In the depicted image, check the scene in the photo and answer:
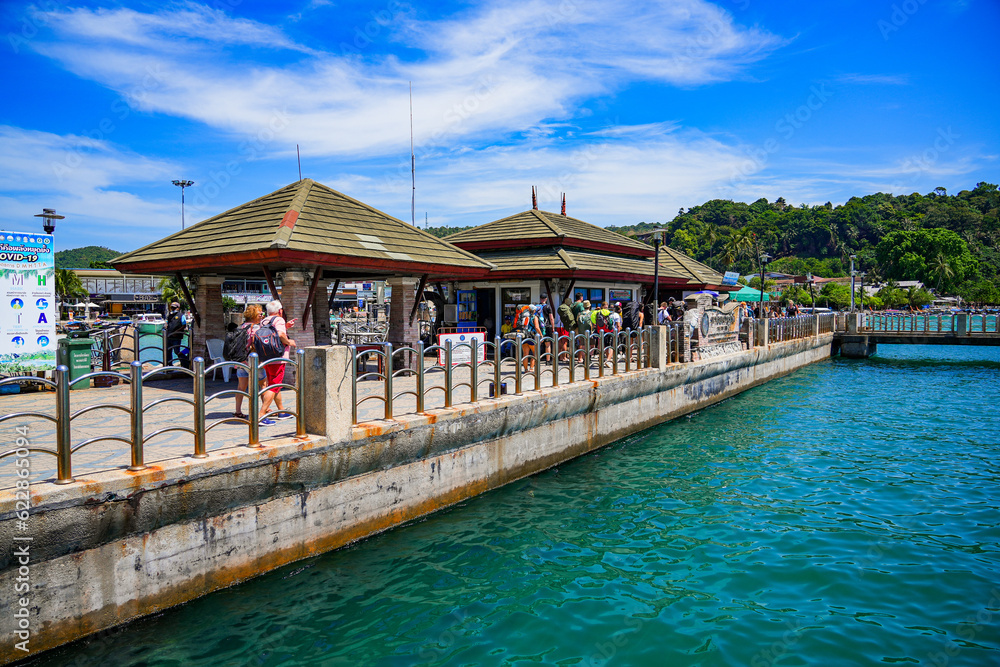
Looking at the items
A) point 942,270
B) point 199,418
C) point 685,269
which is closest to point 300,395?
point 199,418

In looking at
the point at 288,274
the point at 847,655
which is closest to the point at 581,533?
the point at 847,655

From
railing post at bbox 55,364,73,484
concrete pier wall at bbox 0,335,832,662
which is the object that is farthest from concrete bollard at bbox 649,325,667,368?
railing post at bbox 55,364,73,484

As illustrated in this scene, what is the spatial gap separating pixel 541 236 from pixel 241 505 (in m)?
15.4

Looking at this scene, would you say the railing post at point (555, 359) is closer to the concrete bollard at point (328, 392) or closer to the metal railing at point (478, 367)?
the metal railing at point (478, 367)

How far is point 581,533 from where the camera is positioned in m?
8.82

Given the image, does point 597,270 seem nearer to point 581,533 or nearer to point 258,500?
point 581,533

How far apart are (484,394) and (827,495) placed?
6357 mm

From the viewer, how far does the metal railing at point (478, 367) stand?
890 centimetres

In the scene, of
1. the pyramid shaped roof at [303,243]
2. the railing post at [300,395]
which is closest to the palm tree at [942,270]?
the pyramid shaped roof at [303,243]

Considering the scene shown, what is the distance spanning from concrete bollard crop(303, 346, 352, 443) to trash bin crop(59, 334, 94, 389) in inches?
265

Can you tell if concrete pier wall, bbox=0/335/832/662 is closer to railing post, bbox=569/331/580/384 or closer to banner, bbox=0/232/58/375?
railing post, bbox=569/331/580/384

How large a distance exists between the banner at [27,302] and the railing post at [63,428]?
6253mm

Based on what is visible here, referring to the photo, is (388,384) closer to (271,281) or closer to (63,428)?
(63,428)

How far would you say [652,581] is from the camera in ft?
24.3
